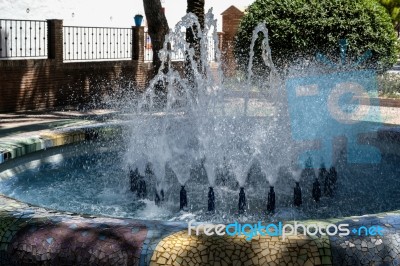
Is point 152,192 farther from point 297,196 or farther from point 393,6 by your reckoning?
point 393,6

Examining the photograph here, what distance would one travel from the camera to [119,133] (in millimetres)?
9469

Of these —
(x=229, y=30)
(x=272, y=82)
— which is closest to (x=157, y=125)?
(x=272, y=82)

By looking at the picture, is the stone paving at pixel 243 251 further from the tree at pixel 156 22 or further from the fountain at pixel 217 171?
the tree at pixel 156 22

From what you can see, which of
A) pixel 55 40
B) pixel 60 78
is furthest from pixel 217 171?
pixel 55 40

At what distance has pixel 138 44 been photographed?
18078mm

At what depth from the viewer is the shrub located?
16234mm

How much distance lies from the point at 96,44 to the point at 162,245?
14.3 m

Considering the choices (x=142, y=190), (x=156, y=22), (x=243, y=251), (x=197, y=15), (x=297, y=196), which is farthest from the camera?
(x=197, y=15)

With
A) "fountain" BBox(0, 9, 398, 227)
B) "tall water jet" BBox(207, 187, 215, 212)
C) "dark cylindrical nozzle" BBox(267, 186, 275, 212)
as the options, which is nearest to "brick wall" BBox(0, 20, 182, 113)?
"fountain" BBox(0, 9, 398, 227)

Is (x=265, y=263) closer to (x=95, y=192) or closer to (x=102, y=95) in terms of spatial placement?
(x=95, y=192)

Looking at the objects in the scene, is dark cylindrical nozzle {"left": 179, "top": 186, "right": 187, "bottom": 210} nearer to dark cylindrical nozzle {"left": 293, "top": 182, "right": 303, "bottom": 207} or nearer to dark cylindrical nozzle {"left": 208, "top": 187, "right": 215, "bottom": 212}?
dark cylindrical nozzle {"left": 208, "top": 187, "right": 215, "bottom": 212}

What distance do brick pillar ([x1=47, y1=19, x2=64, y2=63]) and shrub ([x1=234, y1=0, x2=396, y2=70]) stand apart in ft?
15.1

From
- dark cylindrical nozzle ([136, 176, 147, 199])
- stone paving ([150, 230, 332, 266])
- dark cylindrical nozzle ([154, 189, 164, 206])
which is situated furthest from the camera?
dark cylindrical nozzle ([136, 176, 147, 199])

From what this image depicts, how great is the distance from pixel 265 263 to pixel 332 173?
3.62 metres
